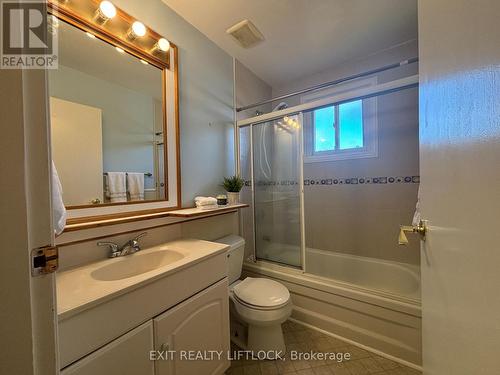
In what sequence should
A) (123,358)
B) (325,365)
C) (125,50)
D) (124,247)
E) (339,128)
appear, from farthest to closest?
(339,128) < (325,365) < (125,50) < (124,247) < (123,358)

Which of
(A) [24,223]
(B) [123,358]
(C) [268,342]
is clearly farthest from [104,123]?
(C) [268,342]

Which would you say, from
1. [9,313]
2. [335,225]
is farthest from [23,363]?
[335,225]

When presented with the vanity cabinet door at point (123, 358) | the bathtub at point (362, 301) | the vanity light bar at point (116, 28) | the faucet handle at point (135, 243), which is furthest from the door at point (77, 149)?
the bathtub at point (362, 301)

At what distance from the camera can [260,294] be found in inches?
56.9

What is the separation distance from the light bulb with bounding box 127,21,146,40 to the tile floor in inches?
87.8

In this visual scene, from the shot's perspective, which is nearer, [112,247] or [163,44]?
[112,247]

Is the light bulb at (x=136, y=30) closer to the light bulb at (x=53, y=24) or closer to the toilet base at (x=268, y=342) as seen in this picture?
the light bulb at (x=53, y=24)

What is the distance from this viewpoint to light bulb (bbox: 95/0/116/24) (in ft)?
3.56

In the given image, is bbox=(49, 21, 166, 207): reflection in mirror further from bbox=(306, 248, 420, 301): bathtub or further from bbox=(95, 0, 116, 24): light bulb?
bbox=(306, 248, 420, 301): bathtub

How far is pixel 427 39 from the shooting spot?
0.62 meters

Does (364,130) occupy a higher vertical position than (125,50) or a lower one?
lower

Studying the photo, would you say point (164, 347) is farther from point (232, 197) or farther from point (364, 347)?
point (364, 347)

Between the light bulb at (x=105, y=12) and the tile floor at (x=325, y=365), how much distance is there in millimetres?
2251

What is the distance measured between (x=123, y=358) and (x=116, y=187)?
0.84 meters
